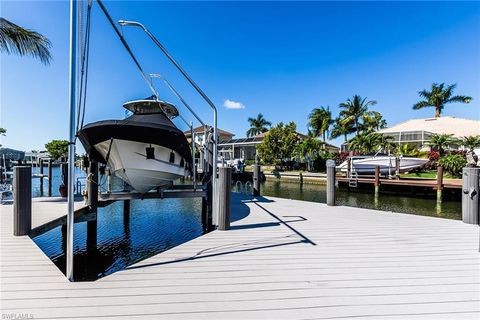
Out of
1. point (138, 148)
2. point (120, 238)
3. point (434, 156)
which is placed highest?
point (434, 156)

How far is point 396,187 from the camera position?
1934 centimetres

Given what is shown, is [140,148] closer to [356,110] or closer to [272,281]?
[272,281]

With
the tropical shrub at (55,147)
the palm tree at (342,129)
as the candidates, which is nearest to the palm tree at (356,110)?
the palm tree at (342,129)

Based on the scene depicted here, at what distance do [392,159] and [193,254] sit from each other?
2058 centimetres

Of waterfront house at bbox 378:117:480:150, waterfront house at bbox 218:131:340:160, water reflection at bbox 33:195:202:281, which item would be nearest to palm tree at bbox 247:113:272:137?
waterfront house at bbox 218:131:340:160

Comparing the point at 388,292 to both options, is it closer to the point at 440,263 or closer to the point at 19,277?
the point at 440,263

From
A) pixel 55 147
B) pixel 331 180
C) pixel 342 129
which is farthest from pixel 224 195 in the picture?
pixel 55 147

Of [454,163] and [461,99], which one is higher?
[461,99]

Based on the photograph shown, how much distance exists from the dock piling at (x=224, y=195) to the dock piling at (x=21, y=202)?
3143mm

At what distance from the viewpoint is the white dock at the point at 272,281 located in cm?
220

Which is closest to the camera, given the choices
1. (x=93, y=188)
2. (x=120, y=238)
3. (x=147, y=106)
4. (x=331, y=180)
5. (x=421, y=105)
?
(x=93, y=188)

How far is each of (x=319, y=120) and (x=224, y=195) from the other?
126 feet

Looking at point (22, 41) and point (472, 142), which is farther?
point (472, 142)

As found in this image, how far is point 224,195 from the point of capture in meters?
4.76
